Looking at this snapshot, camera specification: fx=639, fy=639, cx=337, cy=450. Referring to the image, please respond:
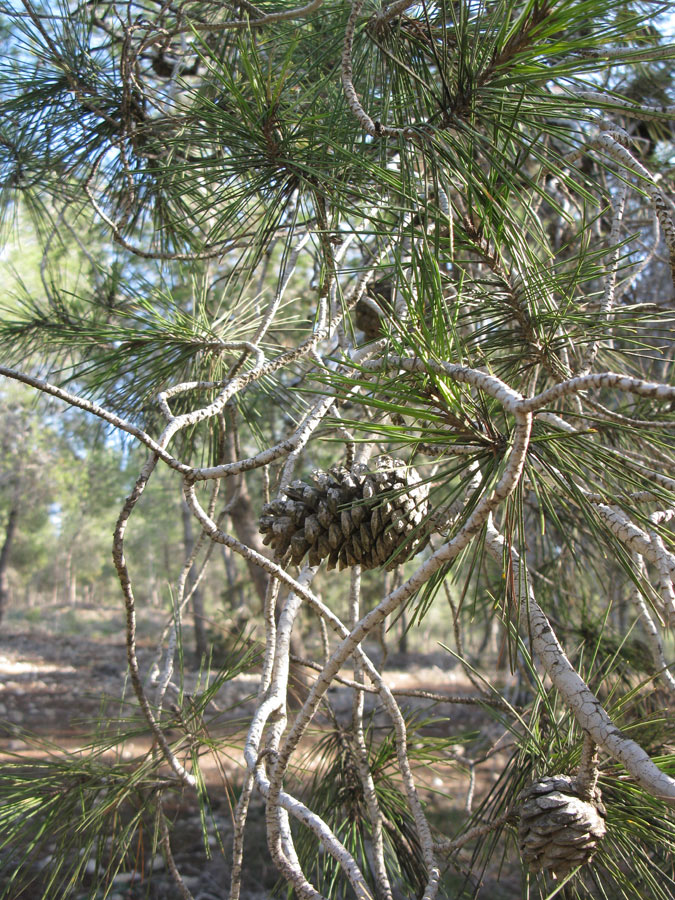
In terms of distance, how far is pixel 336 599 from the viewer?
11.2 metres

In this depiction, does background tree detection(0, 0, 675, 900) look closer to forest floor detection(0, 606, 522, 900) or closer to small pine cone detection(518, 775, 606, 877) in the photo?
small pine cone detection(518, 775, 606, 877)

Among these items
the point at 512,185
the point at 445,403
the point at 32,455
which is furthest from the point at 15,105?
the point at 32,455

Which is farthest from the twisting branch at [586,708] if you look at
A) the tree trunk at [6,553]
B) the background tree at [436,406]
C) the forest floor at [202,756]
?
the tree trunk at [6,553]

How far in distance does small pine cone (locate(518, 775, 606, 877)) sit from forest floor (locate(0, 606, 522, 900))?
20cm

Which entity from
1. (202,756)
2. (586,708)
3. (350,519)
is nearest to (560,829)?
(586,708)

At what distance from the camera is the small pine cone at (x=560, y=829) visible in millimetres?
829

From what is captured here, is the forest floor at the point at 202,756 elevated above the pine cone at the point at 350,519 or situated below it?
below

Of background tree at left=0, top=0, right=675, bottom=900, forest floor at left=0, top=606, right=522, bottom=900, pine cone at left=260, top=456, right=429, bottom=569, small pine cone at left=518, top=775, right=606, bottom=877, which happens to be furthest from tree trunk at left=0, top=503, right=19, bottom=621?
small pine cone at left=518, top=775, right=606, bottom=877

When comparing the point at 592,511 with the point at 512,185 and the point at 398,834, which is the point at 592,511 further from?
the point at 398,834

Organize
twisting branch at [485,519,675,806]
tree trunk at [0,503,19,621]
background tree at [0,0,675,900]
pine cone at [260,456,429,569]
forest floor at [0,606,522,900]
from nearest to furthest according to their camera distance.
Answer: twisting branch at [485,519,675,806]
background tree at [0,0,675,900]
pine cone at [260,456,429,569]
forest floor at [0,606,522,900]
tree trunk at [0,503,19,621]

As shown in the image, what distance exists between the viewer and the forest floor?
1.51 metres

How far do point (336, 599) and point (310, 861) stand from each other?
9.85 meters

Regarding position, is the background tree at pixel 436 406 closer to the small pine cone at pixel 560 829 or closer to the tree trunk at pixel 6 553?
the small pine cone at pixel 560 829

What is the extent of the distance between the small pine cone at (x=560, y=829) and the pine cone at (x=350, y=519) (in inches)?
14.6
